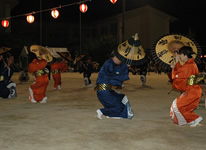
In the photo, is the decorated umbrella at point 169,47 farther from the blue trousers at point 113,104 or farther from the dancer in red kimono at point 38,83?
the dancer in red kimono at point 38,83

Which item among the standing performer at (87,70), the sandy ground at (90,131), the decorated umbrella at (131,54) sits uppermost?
the decorated umbrella at (131,54)

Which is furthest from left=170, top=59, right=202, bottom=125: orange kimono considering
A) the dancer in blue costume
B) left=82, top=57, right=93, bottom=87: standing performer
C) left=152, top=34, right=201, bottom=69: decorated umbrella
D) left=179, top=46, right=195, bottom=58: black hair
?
left=82, top=57, right=93, bottom=87: standing performer

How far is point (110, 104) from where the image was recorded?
6.52 meters

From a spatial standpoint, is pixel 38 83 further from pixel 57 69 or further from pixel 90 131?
pixel 57 69

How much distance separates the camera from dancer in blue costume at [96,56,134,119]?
6.33 meters

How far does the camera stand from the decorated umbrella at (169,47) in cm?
657

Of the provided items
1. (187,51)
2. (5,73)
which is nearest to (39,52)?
(5,73)

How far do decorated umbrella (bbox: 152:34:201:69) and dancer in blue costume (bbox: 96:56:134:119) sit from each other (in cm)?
83

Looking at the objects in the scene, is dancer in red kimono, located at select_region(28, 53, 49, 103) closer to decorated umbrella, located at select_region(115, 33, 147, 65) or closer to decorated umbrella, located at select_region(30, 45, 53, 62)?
decorated umbrella, located at select_region(30, 45, 53, 62)

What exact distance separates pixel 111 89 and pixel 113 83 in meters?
0.17

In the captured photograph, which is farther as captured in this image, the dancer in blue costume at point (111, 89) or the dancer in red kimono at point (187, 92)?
the dancer in blue costume at point (111, 89)

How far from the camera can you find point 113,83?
6.45 meters

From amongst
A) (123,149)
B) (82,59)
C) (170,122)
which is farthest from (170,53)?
(82,59)

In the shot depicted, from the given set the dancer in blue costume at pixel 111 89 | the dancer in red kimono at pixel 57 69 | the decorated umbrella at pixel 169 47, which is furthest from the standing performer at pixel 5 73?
the decorated umbrella at pixel 169 47
